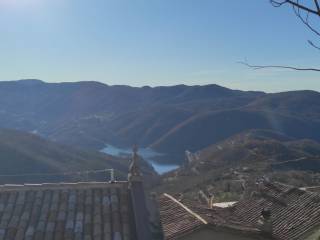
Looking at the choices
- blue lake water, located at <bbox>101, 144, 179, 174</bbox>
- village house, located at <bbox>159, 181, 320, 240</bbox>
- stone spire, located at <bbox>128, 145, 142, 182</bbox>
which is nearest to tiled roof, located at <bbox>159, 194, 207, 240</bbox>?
village house, located at <bbox>159, 181, 320, 240</bbox>

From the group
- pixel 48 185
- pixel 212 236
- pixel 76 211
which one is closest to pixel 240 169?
pixel 212 236

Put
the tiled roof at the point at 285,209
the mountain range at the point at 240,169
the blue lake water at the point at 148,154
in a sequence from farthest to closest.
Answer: the blue lake water at the point at 148,154 → the mountain range at the point at 240,169 → the tiled roof at the point at 285,209

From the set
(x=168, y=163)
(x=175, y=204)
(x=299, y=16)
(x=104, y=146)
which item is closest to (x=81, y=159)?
(x=168, y=163)

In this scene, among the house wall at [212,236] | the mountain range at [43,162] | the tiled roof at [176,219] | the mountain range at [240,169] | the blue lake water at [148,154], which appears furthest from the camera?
the blue lake water at [148,154]

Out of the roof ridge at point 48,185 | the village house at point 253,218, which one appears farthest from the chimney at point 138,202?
the village house at point 253,218

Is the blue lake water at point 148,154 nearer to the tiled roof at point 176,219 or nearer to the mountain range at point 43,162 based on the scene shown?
the mountain range at point 43,162

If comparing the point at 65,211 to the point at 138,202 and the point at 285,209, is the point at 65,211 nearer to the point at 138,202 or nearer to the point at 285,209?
the point at 138,202

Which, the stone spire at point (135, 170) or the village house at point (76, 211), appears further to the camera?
the stone spire at point (135, 170)

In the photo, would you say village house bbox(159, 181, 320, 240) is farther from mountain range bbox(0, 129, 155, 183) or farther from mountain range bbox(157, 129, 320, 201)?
mountain range bbox(0, 129, 155, 183)
